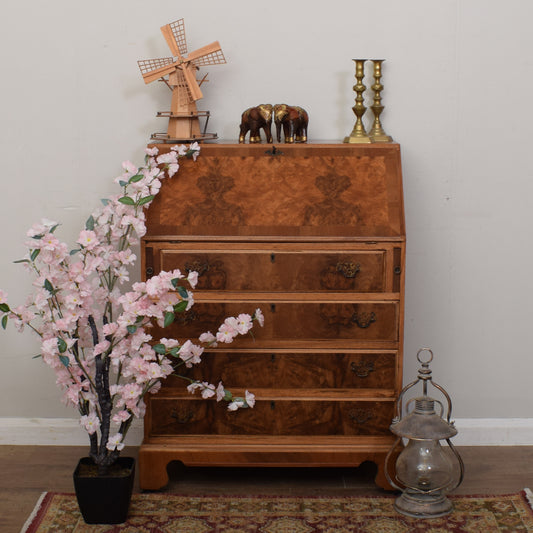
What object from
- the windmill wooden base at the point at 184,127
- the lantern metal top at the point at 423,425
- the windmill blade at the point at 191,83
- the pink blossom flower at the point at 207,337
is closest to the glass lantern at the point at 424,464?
the lantern metal top at the point at 423,425

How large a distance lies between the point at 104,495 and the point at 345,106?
1979 millimetres

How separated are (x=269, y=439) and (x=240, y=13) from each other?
188 centimetres

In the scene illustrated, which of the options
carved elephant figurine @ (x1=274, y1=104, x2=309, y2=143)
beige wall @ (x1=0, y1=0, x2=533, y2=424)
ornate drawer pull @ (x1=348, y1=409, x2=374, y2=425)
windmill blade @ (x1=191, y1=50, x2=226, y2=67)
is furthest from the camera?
beige wall @ (x1=0, y1=0, x2=533, y2=424)

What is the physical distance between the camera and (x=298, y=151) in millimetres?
3209

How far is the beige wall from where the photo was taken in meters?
3.54

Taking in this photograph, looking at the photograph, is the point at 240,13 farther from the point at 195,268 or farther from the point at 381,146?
the point at 195,268

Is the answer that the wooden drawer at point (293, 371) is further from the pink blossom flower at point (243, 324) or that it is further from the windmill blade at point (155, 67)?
the windmill blade at point (155, 67)

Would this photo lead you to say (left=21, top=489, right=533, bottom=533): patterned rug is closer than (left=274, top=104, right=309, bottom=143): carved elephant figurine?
Yes

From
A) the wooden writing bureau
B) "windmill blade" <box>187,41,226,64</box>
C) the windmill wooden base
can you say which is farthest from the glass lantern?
"windmill blade" <box>187,41,226,64</box>

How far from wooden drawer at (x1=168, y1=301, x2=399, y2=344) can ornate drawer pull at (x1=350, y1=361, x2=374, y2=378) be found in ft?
0.34

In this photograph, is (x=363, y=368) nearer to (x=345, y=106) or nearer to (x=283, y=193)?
(x=283, y=193)

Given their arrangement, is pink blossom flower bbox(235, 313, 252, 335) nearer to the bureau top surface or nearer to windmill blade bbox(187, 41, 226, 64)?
the bureau top surface

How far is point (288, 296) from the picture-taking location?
3148mm

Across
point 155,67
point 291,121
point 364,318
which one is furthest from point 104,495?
point 155,67
